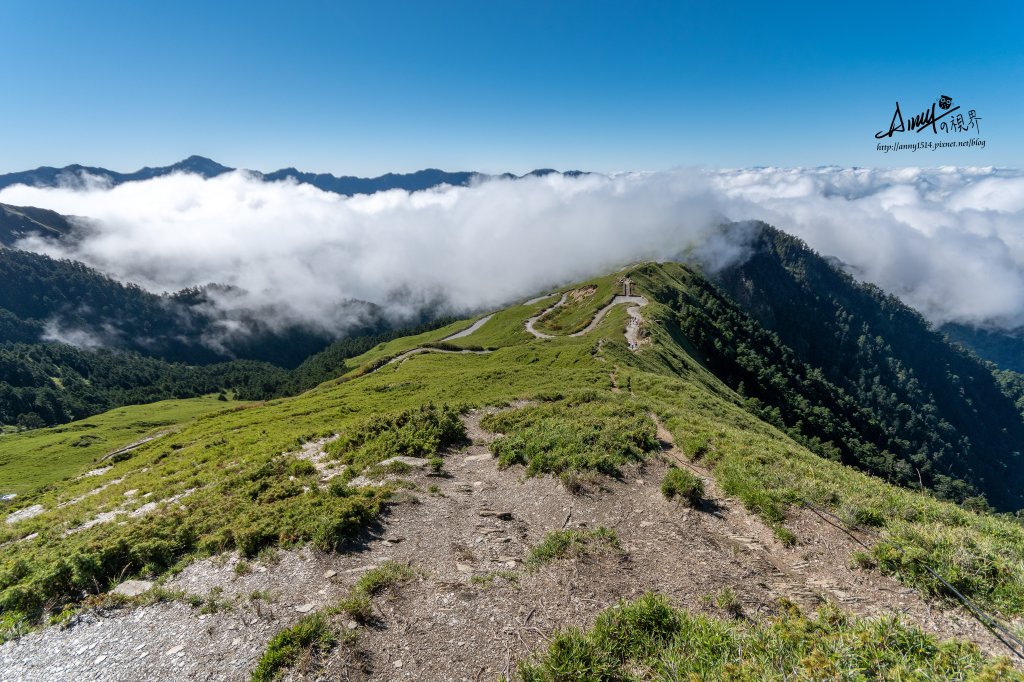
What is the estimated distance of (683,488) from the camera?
54.7 feet

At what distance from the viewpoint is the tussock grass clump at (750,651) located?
7.48m

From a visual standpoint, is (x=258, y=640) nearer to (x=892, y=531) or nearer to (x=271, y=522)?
(x=271, y=522)

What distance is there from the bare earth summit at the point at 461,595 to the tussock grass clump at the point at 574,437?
3906 millimetres

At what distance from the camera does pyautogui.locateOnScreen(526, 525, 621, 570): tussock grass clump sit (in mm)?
13269

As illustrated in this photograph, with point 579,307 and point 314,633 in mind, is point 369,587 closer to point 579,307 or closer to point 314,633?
point 314,633

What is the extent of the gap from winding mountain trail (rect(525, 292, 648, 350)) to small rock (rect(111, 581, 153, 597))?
59790 mm

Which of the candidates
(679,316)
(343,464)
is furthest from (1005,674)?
(679,316)

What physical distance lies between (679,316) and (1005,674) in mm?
106227

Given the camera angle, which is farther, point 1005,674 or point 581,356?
point 581,356

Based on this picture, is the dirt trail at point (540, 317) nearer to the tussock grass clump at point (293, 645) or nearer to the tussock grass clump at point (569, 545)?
the tussock grass clump at point (569, 545)

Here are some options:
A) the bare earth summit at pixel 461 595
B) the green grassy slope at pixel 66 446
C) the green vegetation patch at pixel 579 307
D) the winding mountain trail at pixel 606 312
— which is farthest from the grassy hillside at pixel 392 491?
the green vegetation patch at pixel 579 307

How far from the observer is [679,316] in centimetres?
10719

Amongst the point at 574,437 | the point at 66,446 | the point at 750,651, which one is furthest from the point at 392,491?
the point at 66,446

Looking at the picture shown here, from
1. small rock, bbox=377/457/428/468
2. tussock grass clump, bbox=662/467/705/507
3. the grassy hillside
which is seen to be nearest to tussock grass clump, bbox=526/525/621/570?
tussock grass clump, bbox=662/467/705/507
